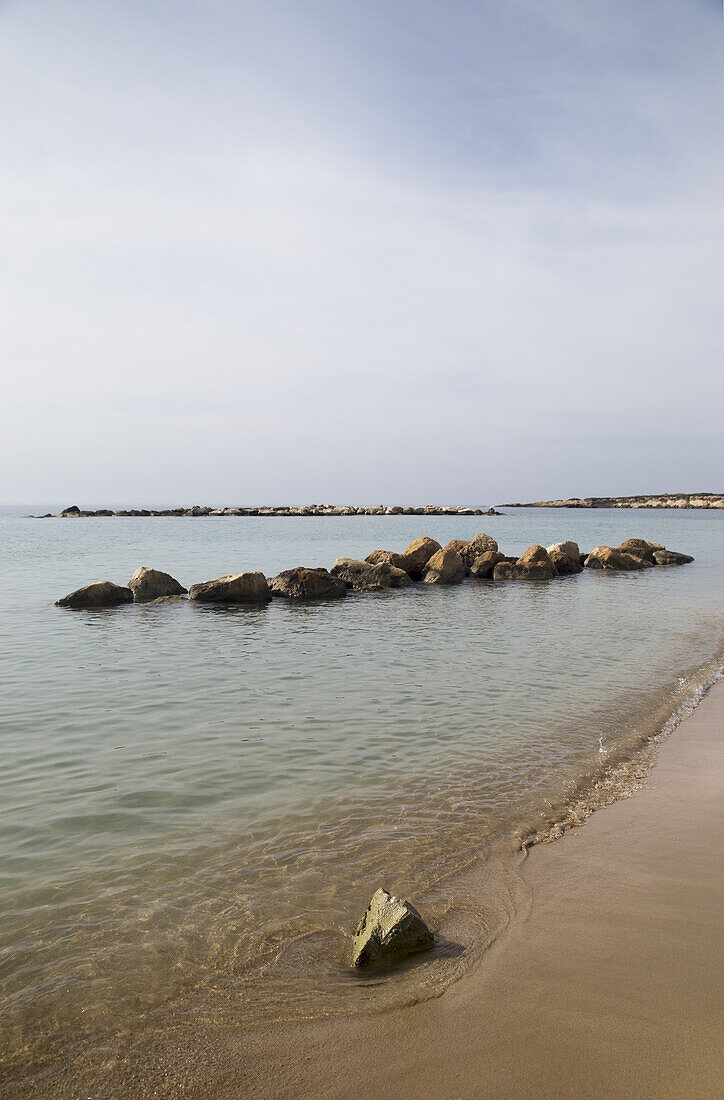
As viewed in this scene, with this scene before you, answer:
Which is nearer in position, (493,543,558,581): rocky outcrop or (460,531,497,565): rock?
(493,543,558,581): rocky outcrop

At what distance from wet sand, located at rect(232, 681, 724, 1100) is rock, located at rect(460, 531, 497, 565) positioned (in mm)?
21872

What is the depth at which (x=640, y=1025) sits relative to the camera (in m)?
2.98

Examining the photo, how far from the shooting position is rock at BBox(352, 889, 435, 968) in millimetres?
3521

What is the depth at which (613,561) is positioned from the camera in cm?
2855

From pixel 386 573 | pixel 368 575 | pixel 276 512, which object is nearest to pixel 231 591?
pixel 368 575

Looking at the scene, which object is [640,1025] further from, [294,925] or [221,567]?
[221,567]

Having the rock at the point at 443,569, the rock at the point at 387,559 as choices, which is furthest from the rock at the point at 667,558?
the rock at the point at 387,559

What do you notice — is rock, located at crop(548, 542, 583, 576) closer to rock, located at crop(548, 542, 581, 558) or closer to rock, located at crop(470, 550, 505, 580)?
rock, located at crop(548, 542, 581, 558)

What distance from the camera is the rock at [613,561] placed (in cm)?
2852

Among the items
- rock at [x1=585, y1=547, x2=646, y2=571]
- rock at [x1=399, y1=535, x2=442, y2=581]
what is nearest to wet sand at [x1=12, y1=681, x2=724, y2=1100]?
rock at [x1=399, y1=535, x2=442, y2=581]

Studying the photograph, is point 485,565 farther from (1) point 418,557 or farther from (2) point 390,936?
(2) point 390,936

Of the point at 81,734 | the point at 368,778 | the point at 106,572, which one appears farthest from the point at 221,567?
the point at 368,778

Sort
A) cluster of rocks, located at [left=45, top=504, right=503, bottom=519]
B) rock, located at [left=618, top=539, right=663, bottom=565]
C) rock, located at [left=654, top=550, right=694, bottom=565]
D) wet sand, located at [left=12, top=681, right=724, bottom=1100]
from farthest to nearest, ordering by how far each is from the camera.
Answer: cluster of rocks, located at [left=45, top=504, right=503, bottom=519] < rock, located at [left=618, top=539, right=663, bottom=565] < rock, located at [left=654, top=550, right=694, bottom=565] < wet sand, located at [left=12, top=681, right=724, bottom=1100]

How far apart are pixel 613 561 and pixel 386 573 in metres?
12.0
